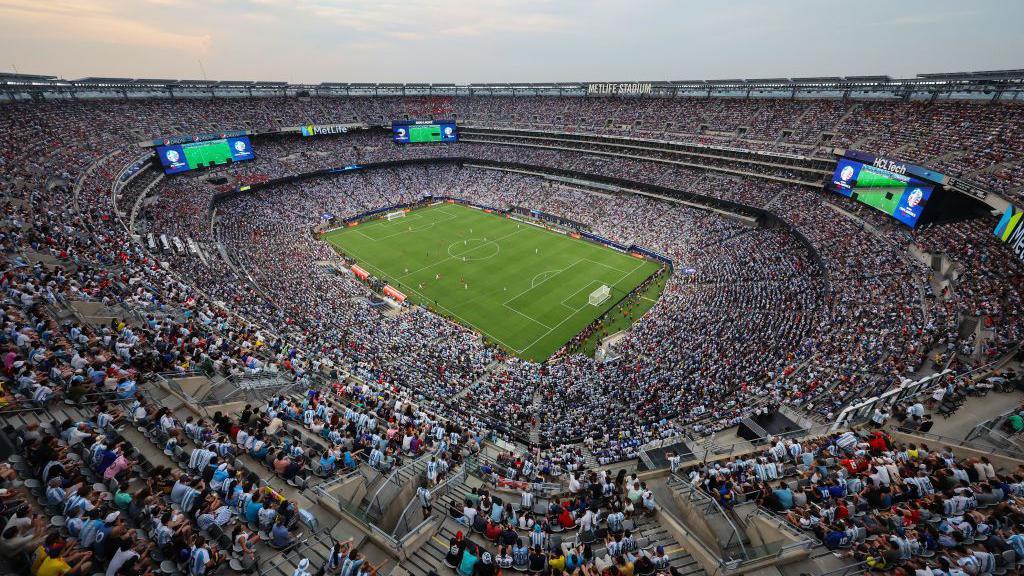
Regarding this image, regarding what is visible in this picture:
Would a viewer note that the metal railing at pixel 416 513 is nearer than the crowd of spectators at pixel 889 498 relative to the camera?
Answer: No

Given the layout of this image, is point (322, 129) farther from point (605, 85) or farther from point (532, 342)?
point (532, 342)

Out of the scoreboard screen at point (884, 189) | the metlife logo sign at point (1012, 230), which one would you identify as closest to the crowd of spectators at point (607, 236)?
the metlife logo sign at point (1012, 230)

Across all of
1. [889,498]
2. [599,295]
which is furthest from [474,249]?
[889,498]

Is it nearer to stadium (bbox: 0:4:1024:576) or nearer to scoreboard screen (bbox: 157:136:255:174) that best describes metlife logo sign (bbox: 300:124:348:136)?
stadium (bbox: 0:4:1024:576)

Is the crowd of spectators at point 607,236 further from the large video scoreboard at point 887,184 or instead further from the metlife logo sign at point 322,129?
the metlife logo sign at point 322,129

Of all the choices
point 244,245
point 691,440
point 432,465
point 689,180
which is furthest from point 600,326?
point 244,245
